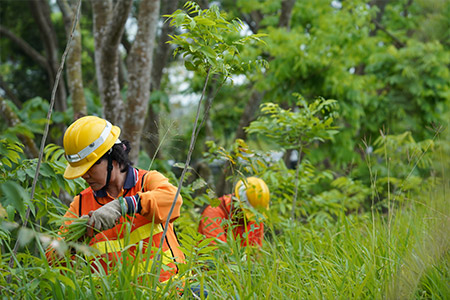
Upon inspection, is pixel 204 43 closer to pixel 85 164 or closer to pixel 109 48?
pixel 85 164

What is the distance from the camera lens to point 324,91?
7707 millimetres

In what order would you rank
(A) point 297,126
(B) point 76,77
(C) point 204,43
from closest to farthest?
(C) point 204,43
(A) point 297,126
(B) point 76,77

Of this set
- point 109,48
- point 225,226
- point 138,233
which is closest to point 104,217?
point 138,233

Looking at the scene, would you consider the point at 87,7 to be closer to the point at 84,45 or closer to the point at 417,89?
the point at 84,45

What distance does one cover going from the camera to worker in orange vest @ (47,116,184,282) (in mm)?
2555

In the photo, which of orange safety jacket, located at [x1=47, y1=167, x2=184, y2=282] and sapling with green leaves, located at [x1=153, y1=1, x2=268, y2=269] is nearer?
sapling with green leaves, located at [x1=153, y1=1, x2=268, y2=269]

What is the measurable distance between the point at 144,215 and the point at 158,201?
105mm

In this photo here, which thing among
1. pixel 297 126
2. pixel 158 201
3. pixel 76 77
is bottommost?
pixel 76 77

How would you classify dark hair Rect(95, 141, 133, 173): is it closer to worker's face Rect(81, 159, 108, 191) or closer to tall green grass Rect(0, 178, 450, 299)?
worker's face Rect(81, 159, 108, 191)

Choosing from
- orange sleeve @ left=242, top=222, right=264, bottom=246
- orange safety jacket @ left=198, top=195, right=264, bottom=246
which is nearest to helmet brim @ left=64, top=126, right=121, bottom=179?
orange safety jacket @ left=198, top=195, right=264, bottom=246

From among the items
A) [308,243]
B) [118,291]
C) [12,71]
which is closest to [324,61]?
[308,243]

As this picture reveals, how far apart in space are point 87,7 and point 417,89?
10801mm

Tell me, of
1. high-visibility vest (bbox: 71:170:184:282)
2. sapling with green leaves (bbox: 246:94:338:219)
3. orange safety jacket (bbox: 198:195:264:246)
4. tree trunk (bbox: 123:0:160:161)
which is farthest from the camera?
tree trunk (bbox: 123:0:160:161)

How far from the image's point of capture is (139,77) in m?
5.60
